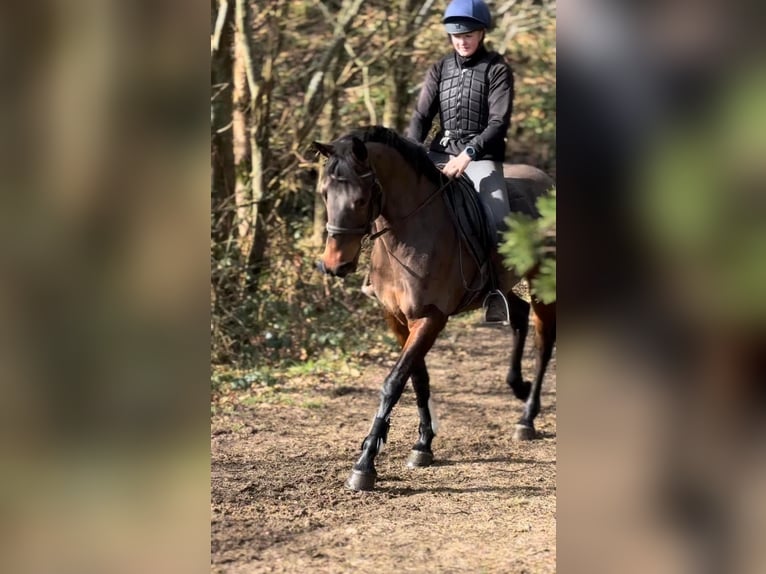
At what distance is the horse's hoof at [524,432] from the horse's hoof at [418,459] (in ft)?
2.95

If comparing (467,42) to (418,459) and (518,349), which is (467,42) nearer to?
(518,349)

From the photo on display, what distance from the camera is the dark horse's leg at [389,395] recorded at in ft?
17.0

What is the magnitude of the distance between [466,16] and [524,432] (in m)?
2.85

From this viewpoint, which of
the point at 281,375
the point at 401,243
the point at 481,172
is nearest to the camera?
the point at 401,243

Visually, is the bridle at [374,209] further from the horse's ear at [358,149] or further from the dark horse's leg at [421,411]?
the dark horse's leg at [421,411]

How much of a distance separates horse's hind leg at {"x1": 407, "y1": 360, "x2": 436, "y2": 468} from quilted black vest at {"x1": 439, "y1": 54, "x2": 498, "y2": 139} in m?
1.55

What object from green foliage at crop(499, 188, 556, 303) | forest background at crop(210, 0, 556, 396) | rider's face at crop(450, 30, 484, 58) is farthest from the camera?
forest background at crop(210, 0, 556, 396)

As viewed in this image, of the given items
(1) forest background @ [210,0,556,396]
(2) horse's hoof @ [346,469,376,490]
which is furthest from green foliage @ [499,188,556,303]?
(1) forest background @ [210,0,556,396]

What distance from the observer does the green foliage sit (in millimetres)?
2520

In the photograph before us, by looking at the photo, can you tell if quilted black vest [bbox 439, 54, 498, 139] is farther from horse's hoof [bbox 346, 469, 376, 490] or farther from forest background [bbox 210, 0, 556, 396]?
forest background [bbox 210, 0, 556, 396]
